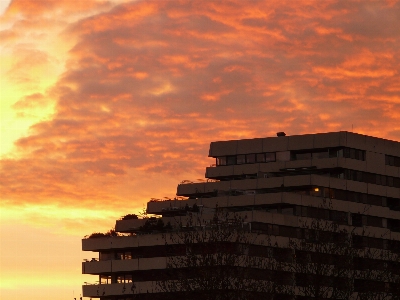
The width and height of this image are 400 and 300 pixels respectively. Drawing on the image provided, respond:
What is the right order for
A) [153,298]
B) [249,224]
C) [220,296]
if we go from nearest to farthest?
1. [220,296]
2. [153,298]
3. [249,224]

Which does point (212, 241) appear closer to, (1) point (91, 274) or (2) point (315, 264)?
(2) point (315, 264)

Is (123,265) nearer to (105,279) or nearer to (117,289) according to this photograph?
(117,289)

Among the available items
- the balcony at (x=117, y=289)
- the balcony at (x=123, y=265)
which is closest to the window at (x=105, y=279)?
the balcony at (x=117, y=289)

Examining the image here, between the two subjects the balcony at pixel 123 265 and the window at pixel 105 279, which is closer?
the balcony at pixel 123 265

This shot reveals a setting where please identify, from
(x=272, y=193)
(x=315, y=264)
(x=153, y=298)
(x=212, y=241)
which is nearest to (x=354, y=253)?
(x=315, y=264)

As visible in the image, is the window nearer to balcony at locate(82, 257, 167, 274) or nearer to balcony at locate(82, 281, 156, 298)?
balcony at locate(82, 281, 156, 298)

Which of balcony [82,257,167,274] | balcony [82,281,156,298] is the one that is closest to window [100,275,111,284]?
balcony [82,281,156,298]

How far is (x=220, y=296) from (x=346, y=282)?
15007mm

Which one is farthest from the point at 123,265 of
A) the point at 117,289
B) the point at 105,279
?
the point at 105,279

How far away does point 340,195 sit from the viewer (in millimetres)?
198875

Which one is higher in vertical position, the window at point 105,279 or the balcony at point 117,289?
the window at point 105,279

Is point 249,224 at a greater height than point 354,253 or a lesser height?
greater

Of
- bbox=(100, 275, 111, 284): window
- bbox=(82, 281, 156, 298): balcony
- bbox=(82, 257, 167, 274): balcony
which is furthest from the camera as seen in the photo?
bbox=(100, 275, 111, 284): window

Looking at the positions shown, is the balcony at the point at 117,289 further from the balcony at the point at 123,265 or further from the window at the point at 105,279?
the balcony at the point at 123,265
